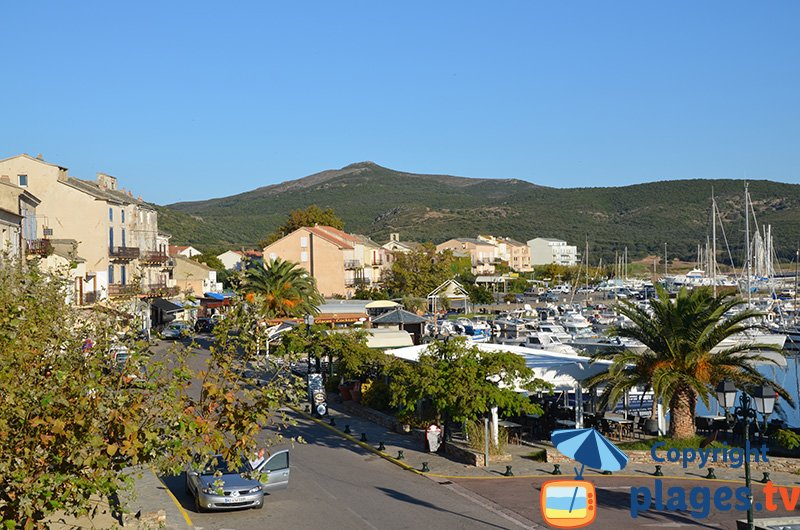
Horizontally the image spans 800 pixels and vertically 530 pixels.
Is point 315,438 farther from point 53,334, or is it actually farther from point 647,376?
point 53,334

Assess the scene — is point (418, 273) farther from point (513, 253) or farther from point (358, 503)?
point (513, 253)

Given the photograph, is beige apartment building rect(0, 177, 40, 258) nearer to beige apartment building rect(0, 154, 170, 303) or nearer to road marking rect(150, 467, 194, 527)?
Answer: road marking rect(150, 467, 194, 527)

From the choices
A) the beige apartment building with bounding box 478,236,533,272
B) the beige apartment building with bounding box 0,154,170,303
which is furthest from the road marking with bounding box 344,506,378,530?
the beige apartment building with bounding box 478,236,533,272

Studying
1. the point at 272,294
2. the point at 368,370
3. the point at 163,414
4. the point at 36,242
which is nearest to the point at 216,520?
the point at 163,414

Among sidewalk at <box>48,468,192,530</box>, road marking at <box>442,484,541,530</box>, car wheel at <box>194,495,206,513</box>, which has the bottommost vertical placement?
road marking at <box>442,484,541,530</box>

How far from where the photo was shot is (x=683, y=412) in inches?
1049

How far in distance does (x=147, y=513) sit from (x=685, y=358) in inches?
622

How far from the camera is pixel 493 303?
112250 mm

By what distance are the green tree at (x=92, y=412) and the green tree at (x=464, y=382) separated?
46.5 feet

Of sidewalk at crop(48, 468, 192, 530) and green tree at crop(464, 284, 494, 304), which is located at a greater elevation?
green tree at crop(464, 284, 494, 304)

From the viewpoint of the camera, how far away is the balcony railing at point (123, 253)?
201 ft

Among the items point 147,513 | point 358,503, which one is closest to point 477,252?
point 358,503

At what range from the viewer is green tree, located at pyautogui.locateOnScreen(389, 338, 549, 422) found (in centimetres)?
2523

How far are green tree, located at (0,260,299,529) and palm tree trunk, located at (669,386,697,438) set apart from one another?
18.0 metres
